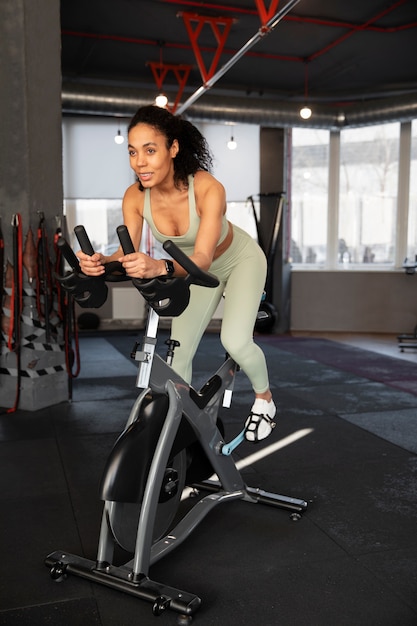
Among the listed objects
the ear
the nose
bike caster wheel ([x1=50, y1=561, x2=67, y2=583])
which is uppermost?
the ear

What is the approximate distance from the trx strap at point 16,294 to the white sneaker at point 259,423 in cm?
205

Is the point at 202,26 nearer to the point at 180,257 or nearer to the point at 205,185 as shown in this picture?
the point at 205,185

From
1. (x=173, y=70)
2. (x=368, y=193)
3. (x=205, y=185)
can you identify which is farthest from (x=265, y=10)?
(x=368, y=193)

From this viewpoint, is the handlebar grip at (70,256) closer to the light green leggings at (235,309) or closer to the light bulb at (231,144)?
the light green leggings at (235,309)

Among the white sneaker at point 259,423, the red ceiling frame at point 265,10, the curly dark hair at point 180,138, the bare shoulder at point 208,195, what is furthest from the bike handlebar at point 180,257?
the red ceiling frame at point 265,10

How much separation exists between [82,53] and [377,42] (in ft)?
11.2

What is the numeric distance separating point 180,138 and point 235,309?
65 centimetres

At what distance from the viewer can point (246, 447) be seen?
3188 millimetres

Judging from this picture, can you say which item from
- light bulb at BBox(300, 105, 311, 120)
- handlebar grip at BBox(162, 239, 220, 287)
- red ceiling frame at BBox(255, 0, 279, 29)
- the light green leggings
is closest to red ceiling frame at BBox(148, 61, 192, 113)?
light bulb at BBox(300, 105, 311, 120)

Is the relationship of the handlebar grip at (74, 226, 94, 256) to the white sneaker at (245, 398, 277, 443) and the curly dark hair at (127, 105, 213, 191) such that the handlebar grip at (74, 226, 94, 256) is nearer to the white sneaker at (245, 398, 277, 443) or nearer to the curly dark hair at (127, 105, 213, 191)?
the curly dark hair at (127, 105, 213, 191)

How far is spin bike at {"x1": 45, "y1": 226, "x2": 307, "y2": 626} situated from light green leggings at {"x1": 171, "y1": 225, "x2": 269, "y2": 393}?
9.3 inches

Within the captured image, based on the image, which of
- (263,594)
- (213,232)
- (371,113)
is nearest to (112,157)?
(371,113)

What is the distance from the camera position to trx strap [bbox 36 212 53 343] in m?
3.76

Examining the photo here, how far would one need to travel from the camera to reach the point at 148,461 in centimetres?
180
